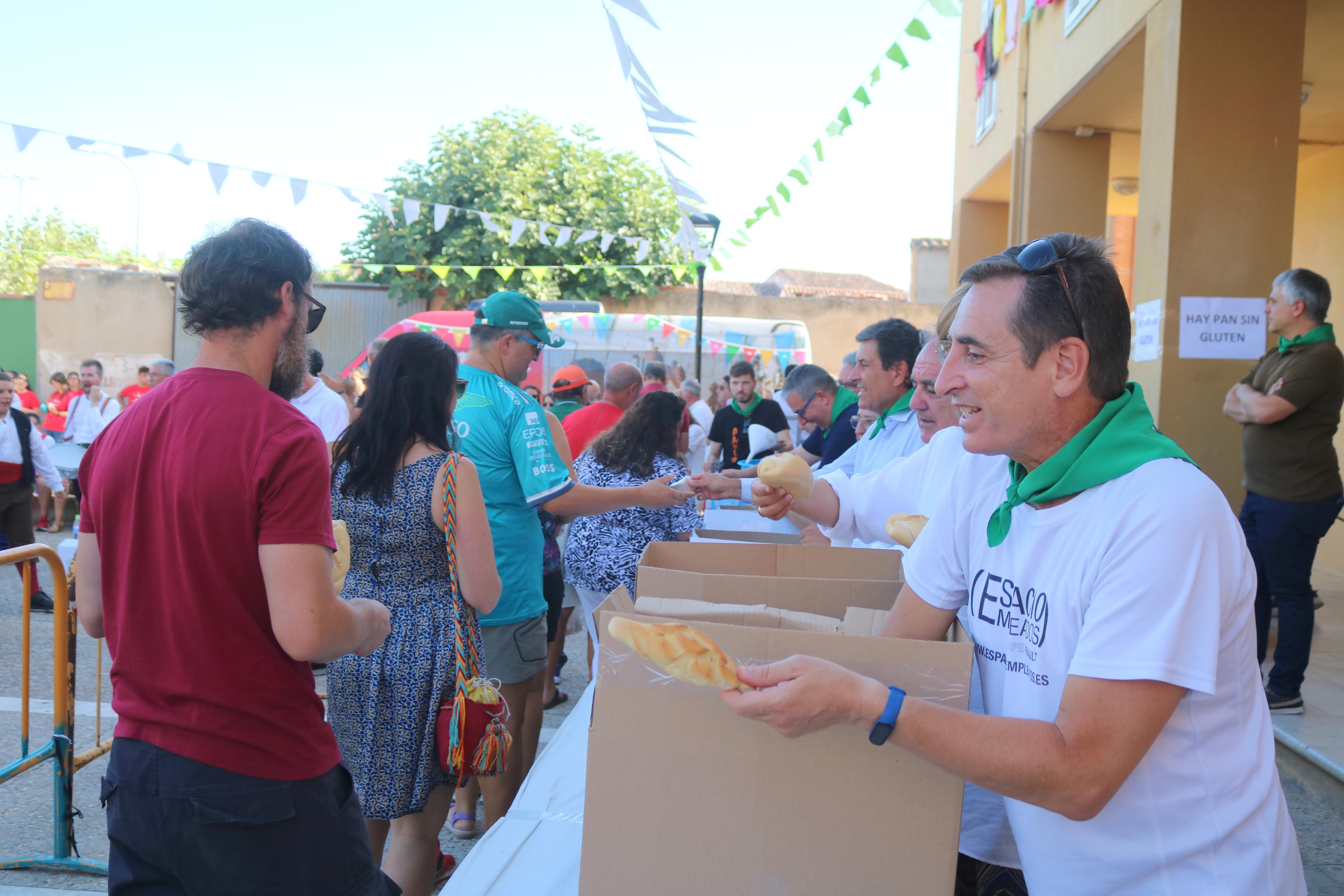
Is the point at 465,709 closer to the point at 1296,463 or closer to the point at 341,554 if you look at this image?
the point at 341,554

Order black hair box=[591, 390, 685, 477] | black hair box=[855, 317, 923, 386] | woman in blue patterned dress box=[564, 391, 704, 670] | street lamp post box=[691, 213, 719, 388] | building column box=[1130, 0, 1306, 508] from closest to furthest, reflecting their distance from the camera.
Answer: black hair box=[855, 317, 923, 386] → woman in blue patterned dress box=[564, 391, 704, 670] → black hair box=[591, 390, 685, 477] → building column box=[1130, 0, 1306, 508] → street lamp post box=[691, 213, 719, 388]

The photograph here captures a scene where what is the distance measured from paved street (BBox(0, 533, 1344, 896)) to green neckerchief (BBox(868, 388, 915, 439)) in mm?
2106

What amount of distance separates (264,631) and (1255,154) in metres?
5.77

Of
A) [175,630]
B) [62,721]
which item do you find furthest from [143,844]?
[62,721]

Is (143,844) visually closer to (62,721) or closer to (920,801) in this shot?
(920,801)

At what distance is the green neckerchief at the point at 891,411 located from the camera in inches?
147

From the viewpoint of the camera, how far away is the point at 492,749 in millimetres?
2486

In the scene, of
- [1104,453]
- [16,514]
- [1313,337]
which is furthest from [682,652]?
[16,514]

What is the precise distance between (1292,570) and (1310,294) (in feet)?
4.23

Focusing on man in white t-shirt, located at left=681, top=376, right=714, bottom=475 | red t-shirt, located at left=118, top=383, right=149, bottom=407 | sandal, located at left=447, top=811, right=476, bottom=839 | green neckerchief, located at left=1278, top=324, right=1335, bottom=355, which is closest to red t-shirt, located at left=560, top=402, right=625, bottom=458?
sandal, located at left=447, top=811, right=476, bottom=839

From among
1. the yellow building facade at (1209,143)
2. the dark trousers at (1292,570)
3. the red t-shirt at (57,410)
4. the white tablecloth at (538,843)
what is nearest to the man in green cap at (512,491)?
the white tablecloth at (538,843)

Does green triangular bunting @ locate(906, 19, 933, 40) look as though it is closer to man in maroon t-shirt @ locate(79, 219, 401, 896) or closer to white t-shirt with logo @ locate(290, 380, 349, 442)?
white t-shirt with logo @ locate(290, 380, 349, 442)

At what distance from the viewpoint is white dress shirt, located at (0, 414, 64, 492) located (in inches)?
290

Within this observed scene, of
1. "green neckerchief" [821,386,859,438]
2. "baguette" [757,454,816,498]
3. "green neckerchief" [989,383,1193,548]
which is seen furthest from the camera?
"green neckerchief" [821,386,859,438]
